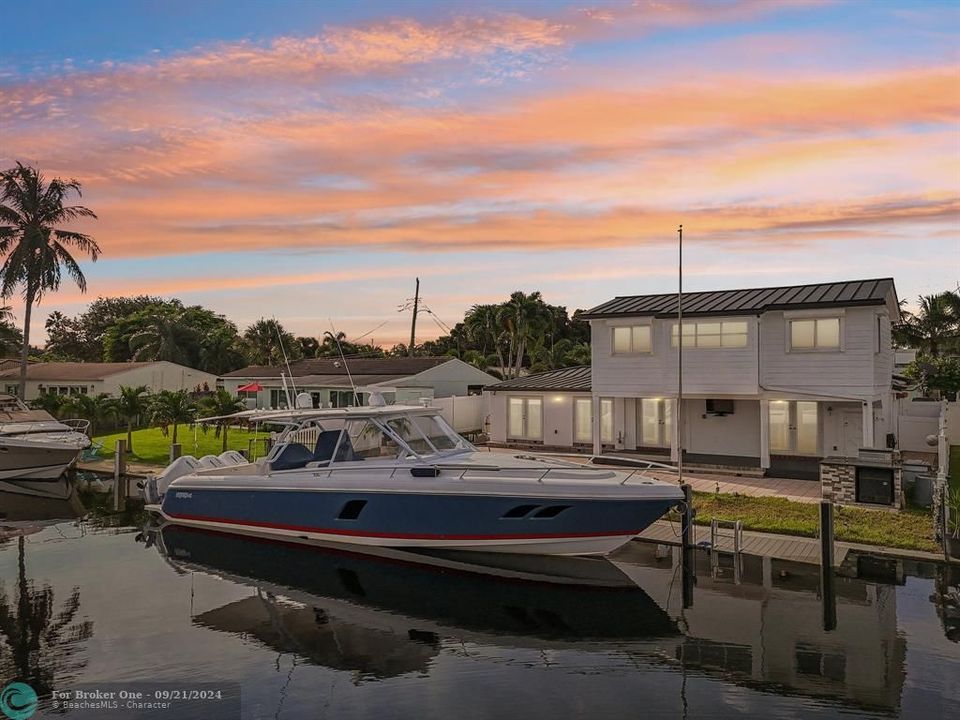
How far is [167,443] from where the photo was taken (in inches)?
1233

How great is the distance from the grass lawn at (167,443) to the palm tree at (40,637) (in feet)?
49.5

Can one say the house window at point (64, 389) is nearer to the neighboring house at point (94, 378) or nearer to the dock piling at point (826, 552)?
the neighboring house at point (94, 378)

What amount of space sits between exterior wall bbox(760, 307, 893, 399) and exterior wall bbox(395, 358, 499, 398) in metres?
19.6

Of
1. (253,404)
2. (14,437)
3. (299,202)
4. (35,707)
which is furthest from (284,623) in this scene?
(253,404)

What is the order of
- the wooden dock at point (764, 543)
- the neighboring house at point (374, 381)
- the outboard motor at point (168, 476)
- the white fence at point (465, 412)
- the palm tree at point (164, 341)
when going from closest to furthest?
1. the wooden dock at point (764, 543)
2. the outboard motor at point (168, 476)
3. the white fence at point (465, 412)
4. the neighboring house at point (374, 381)
5. the palm tree at point (164, 341)

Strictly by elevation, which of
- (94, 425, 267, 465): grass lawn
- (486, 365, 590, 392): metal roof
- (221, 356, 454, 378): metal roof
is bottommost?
(94, 425, 267, 465): grass lawn

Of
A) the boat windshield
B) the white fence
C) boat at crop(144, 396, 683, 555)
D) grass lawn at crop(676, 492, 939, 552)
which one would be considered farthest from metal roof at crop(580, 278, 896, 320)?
the white fence

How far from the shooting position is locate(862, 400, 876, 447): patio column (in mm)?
19312

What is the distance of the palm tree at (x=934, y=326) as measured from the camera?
156ft

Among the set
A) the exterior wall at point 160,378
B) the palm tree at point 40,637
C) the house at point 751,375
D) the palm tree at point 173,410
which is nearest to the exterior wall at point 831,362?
the house at point 751,375

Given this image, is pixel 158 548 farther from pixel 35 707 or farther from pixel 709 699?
pixel 709 699

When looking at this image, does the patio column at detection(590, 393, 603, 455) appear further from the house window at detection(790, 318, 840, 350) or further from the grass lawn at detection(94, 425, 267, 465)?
the grass lawn at detection(94, 425, 267, 465)

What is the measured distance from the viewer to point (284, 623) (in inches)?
433

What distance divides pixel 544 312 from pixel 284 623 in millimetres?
40078
